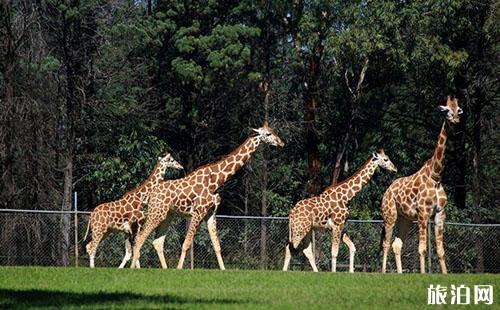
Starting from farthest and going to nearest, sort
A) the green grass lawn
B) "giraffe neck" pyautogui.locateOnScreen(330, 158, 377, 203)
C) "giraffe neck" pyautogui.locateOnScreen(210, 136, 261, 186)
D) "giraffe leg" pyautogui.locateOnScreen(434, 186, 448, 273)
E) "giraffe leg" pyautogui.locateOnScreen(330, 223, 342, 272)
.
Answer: "giraffe neck" pyautogui.locateOnScreen(330, 158, 377, 203) < "giraffe neck" pyautogui.locateOnScreen(210, 136, 261, 186) < "giraffe leg" pyautogui.locateOnScreen(330, 223, 342, 272) < "giraffe leg" pyautogui.locateOnScreen(434, 186, 448, 273) < the green grass lawn

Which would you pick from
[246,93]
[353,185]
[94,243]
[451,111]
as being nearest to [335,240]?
[353,185]

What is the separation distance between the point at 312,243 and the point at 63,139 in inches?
449

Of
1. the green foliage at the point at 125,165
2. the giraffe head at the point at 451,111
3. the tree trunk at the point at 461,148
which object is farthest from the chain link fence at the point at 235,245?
the tree trunk at the point at 461,148

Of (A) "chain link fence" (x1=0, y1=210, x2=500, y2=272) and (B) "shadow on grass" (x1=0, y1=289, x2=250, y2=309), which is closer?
(B) "shadow on grass" (x1=0, y1=289, x2=250, y2=309)

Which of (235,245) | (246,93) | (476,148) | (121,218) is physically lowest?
(235,245)

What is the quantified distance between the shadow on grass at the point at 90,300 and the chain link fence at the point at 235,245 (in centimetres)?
1262

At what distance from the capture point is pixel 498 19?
35.4 meters

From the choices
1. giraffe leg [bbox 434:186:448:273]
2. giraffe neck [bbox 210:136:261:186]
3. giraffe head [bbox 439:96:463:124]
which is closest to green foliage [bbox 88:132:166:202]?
giraffe neck [bbox 210:136:261:186]

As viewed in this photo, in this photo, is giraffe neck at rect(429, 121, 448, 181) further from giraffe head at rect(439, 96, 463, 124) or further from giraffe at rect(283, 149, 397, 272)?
giraffe at rect(283, 149, 397, 272)

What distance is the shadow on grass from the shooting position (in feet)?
52.2

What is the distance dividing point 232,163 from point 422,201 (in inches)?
175

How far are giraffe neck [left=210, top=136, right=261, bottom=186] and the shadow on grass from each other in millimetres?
8771

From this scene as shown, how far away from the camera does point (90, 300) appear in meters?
16.5

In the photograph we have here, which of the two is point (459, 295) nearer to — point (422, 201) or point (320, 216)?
point (422, 201)
